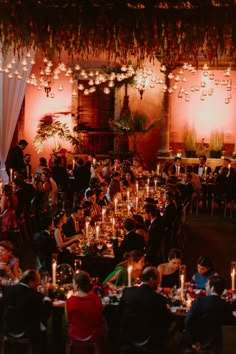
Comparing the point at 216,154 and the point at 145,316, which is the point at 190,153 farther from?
the point at 145,316

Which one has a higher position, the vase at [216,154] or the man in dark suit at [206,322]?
the vase at [216,154]

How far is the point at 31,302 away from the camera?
623 cm

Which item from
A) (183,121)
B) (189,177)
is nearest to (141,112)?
(183,121)

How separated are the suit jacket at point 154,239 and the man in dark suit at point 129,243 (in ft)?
1.95

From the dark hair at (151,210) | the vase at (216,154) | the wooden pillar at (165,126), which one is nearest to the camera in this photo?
the dark hair at (151,210)

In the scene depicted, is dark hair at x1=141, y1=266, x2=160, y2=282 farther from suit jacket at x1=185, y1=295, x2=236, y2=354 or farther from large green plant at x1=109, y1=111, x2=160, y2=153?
large green plant at x1=109, y1=111, x2=160, y2=153

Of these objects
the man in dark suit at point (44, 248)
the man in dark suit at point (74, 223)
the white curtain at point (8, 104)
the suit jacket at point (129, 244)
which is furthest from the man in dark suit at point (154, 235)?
the white curtain at point (8, 104)

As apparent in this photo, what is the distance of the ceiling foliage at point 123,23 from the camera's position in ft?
23.2

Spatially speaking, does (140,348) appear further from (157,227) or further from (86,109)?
(86,109)

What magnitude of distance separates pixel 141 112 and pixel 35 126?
291 centimetres

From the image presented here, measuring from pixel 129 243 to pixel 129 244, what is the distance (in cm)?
1

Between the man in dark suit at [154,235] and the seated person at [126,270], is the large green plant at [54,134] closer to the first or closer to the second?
the man in dark suit at [154,235]

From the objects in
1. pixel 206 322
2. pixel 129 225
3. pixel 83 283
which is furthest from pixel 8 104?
pixel 206 322

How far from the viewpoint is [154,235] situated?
31.7ft
